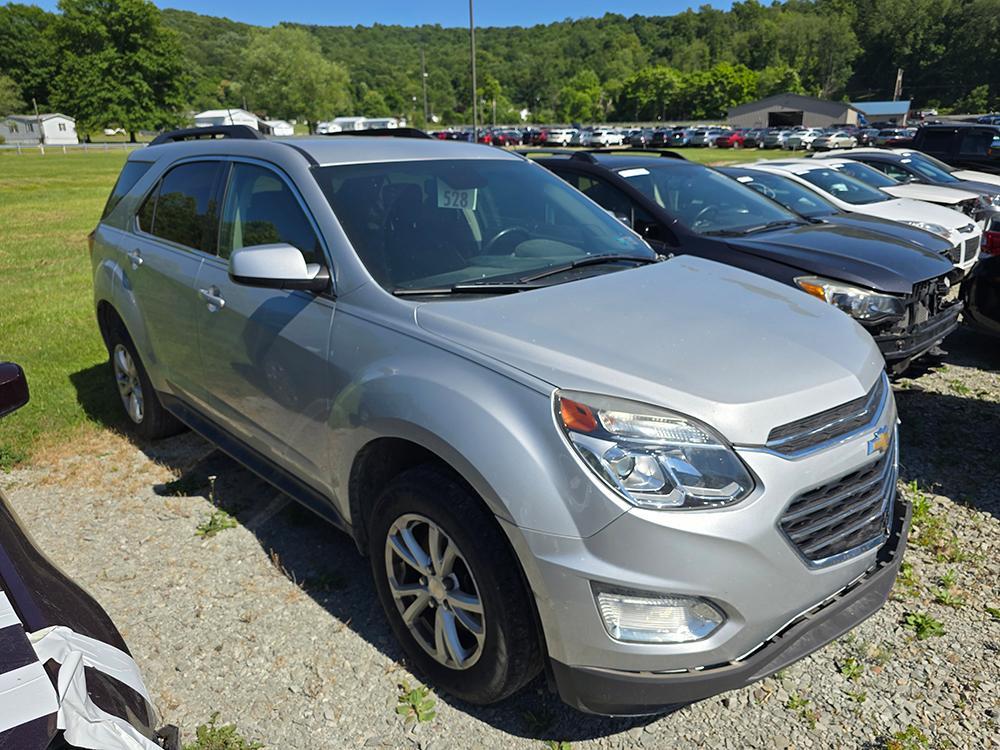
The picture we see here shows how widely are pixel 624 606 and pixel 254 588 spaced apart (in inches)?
77.5

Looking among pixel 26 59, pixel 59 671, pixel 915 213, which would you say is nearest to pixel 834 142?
pixel 915 213

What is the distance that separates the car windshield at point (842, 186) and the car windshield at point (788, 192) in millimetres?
1777

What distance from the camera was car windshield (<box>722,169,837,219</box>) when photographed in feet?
23.2

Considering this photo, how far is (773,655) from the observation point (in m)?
2.08

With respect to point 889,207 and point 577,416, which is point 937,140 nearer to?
point 889,207

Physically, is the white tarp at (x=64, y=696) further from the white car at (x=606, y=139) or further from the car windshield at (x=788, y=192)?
the white car at (x=606, y=139)

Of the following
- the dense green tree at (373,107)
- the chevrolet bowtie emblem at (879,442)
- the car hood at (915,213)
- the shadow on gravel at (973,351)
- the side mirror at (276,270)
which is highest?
the dense green tree at (373,107)

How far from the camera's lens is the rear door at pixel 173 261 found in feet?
12.2

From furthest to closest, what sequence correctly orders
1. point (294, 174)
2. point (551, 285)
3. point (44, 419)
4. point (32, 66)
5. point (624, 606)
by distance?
1. point (32, 66)
2. point (44, 419)
3. point (294, 174)
4. point (551, 285)
5. point (624, 606)

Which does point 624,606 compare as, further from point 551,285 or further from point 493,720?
point 551,285

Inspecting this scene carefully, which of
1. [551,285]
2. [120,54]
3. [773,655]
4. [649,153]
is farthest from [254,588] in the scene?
[120,54]

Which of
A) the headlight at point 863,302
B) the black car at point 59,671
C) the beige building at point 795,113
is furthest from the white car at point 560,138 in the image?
→ the black car at point 59,671

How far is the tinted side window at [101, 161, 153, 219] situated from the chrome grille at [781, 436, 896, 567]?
4196 mm

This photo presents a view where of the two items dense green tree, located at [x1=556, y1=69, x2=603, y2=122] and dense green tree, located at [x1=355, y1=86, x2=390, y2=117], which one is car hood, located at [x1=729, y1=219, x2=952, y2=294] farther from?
dense green tree, located at [x1=556, y1=69, x2=603, y2=122]
